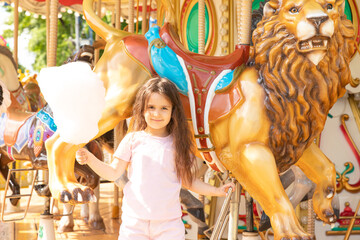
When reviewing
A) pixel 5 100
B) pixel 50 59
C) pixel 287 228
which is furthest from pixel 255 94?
pixel 5 100

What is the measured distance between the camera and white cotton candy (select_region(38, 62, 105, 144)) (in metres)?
1.61

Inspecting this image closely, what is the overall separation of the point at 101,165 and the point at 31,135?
5.78 feet

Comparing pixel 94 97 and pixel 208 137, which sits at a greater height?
pixel 94 97

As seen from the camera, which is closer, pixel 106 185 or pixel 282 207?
pixel 282 207

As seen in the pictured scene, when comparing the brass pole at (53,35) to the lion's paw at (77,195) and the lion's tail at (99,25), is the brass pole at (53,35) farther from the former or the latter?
the lion's paw at (77,195)

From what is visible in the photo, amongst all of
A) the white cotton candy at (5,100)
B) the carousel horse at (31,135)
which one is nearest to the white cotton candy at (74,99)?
the carousel horse at (31,135)

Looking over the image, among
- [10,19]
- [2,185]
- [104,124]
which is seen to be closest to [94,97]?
[104,124]

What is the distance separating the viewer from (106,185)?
334 inches

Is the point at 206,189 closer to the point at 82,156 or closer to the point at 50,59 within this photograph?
the point at 82,156

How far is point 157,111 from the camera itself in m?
1.89

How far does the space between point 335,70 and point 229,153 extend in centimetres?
64

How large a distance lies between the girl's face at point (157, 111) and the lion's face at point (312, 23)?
730 mm

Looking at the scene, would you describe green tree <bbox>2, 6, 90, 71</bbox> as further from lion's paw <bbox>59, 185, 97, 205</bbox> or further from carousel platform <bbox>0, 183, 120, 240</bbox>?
lion's paw <bbox>59, 185, 97, 205</bbox>

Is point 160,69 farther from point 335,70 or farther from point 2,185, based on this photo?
point 2,185
